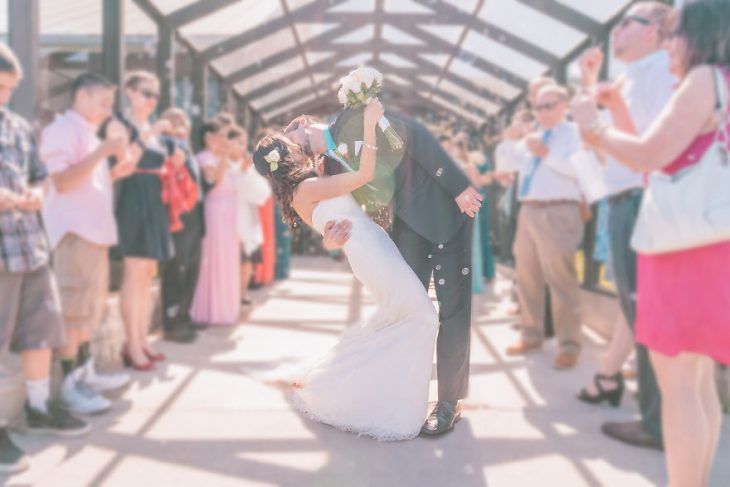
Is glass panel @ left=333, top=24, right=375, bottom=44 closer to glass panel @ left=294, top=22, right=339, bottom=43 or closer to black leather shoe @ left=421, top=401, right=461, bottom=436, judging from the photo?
glass panel @ left=294, top=22, right=339, bottom=43

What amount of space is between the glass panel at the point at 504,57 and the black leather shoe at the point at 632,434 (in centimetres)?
477

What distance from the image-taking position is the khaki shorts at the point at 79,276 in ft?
18.2

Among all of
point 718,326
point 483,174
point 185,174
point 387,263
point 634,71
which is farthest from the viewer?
point 185,174

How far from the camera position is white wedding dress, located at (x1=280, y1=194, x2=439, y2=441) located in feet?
1.68

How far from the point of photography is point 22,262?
4535 millimetres

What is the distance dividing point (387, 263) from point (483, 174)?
0.48 meters

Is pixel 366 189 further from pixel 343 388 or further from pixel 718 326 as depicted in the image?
pixel 718 326

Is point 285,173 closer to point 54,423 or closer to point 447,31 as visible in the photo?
point 447,31

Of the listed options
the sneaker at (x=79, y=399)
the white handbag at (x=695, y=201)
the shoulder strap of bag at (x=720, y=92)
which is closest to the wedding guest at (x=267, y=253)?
the sneaker at (x=79, y=399)

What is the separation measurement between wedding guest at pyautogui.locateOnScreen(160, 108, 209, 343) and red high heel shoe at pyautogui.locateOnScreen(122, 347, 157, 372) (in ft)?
4.45

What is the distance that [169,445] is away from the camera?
5148 millimetres

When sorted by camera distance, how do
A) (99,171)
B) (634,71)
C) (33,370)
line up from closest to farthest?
(634,71), (33,370), (99,171)

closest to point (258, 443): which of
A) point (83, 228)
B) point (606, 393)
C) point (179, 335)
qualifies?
point (83, 228)

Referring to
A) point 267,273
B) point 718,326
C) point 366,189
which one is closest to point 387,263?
point 366,189
